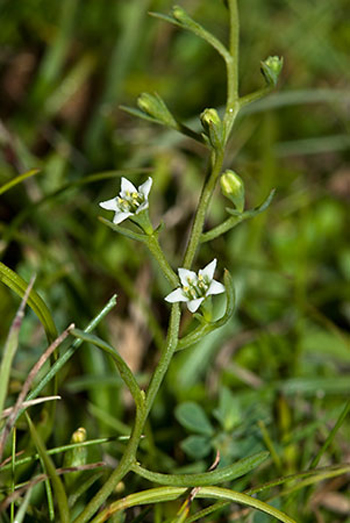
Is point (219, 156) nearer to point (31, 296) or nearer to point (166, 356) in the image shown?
point (166, 356)

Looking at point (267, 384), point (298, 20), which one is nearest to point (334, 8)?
point (298, 20)

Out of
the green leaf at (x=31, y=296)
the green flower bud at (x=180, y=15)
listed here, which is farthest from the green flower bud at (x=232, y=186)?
the green leaf at (x=31, y=296)

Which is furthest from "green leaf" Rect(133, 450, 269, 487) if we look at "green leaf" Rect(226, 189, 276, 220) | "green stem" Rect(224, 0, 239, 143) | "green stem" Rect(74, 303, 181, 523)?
"green stem" Rect(224, 0, 239, 143)

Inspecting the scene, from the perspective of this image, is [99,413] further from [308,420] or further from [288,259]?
[288,259]

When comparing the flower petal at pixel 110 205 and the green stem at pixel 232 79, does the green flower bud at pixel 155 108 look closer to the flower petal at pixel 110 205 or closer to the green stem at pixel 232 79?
the green stem at pixel 232 79

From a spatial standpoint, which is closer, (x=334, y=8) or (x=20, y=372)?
(x=20, y=372)

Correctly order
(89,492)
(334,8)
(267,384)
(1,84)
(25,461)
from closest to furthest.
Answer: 1. (25,461)
2. (89,492)
3. (267,384)
4. (1,84)
5. (334,8)

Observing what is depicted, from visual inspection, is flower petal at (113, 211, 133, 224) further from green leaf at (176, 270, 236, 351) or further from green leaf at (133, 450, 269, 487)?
green leaf at (133, 450, 269, 487)
